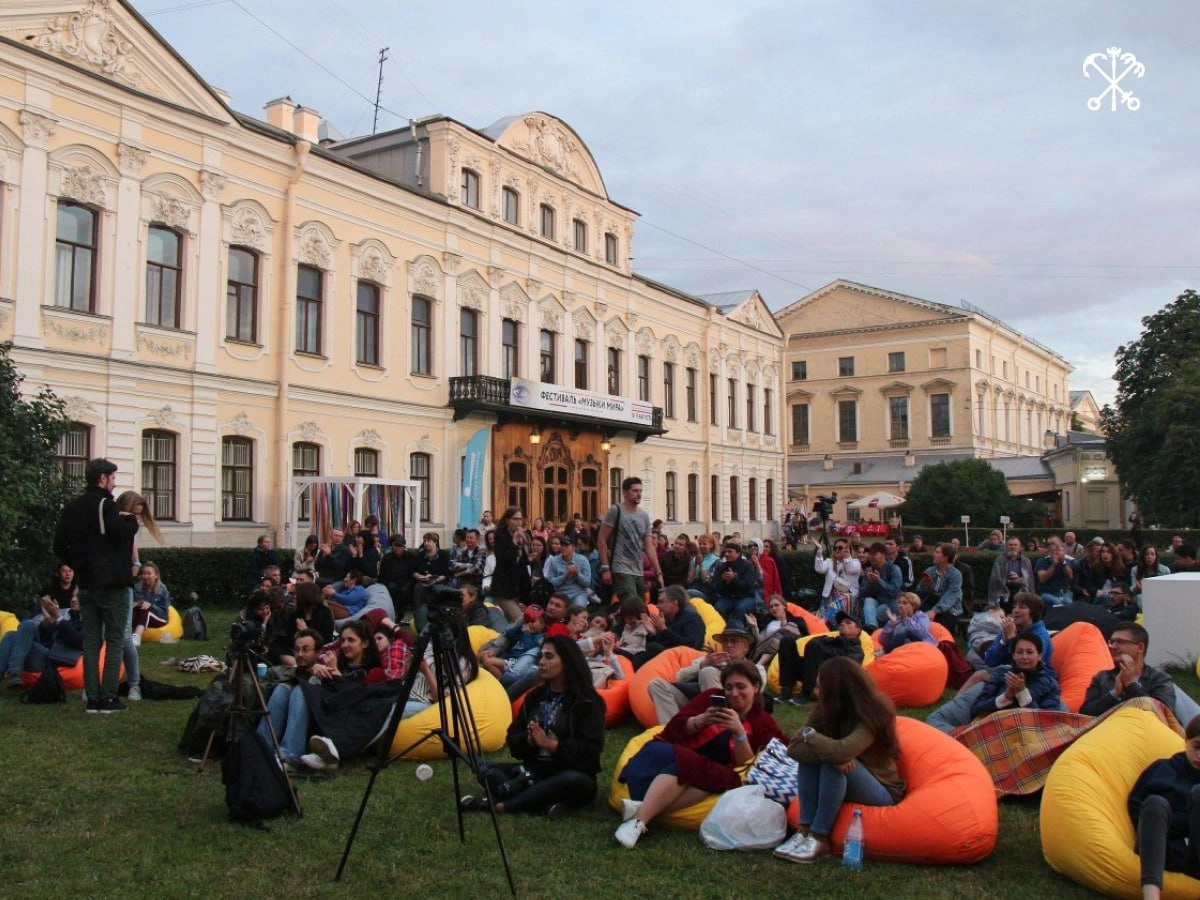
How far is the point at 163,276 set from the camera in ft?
76.6

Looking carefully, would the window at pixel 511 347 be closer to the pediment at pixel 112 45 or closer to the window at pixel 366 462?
the window at pixel 366 462

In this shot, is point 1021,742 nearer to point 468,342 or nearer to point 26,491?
point 26,491

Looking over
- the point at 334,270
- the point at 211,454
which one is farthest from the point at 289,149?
the point at 211,454

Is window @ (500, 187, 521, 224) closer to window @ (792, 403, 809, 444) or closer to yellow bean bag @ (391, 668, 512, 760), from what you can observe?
yellow bean bag @ (391, 668, 512, 760)

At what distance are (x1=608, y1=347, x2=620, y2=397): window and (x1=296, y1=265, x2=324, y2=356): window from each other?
13.4 m

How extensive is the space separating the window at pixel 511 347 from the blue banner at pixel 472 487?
342 centimetres

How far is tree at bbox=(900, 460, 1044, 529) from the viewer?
52.9 metres

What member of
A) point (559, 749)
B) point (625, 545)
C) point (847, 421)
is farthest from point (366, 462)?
point (847, 421)

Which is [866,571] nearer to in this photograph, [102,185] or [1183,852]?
[1183,852]

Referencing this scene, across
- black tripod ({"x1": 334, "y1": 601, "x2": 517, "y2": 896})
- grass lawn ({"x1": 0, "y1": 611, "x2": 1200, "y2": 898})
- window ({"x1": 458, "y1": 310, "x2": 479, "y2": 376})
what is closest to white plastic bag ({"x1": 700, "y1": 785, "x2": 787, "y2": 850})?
grass lawn ({"x1": 0, "y1": 611, "x2": 1200, "y2": 898})

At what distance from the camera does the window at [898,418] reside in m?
71.2

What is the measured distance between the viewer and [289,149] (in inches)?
1014

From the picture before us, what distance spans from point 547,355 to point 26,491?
75.6ft

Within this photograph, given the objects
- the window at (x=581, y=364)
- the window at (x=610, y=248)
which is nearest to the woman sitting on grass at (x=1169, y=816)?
the window at (x=581, y=364)
